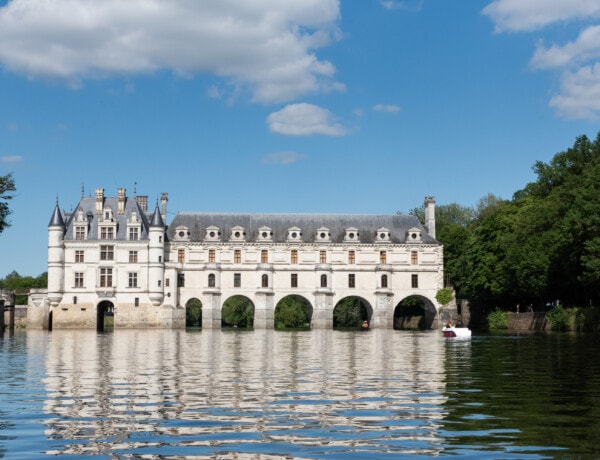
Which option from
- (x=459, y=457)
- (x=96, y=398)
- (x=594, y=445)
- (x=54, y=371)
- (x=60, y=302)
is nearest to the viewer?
(x=459, y=457)

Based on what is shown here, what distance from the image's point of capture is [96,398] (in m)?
16.0

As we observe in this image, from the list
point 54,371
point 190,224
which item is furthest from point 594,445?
point 190,224

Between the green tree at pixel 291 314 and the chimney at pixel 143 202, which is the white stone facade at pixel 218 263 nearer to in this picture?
the chimney at pixel 143 202

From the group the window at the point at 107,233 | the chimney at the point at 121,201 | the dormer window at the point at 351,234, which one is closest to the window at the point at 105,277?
the window at the point at 107,233

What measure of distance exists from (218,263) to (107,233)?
11.5 m

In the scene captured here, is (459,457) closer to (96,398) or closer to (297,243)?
(96,398)

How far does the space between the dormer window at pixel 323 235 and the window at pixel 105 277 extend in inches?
848

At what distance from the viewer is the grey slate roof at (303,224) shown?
8756 centimetres

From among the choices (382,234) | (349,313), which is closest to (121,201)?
(382,234)

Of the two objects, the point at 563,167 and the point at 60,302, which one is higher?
the point at 563,167

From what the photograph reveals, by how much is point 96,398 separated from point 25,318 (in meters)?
74.1

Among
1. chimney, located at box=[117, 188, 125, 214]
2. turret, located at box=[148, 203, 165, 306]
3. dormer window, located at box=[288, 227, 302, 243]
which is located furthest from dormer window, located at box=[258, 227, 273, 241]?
chimney, located at box=[117, 188, 125, 214]

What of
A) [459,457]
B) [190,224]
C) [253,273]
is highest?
[190,224]

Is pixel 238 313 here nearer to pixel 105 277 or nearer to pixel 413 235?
pixel 105 277
